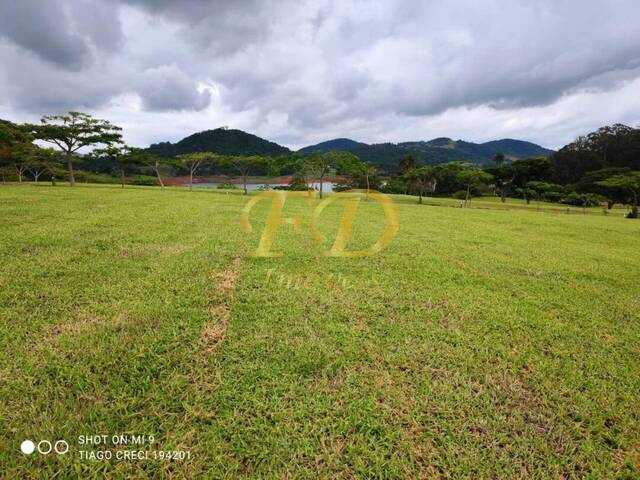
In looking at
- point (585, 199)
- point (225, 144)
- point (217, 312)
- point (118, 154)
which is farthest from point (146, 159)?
point (225, 144)

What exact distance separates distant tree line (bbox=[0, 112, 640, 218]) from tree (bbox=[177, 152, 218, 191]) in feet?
0.44

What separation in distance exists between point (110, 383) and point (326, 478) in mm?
2073

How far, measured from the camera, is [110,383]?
2.60 m

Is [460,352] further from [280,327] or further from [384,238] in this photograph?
[384,238]

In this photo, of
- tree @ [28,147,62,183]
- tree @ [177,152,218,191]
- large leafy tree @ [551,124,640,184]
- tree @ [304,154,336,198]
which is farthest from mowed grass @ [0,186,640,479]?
large leafy tree @ [551,124,640,184]

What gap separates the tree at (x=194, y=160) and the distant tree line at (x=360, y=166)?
0.44ft

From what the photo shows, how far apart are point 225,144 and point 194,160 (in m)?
85.5

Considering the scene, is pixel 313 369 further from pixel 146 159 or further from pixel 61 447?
pixel 146 159

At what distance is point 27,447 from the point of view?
6.67 feet

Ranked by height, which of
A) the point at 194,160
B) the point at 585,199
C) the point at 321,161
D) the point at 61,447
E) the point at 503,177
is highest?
the point at 194,160

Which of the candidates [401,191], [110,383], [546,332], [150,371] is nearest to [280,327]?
[150,371]

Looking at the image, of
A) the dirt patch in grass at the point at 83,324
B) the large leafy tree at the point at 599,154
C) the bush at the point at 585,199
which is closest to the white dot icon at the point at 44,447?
the dirt patch in grass at the point at 83,324

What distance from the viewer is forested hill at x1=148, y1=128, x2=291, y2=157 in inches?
4397

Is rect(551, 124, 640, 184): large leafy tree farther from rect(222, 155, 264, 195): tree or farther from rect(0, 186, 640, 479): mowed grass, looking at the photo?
rect(0, 186, 640, 479): mowed grass
